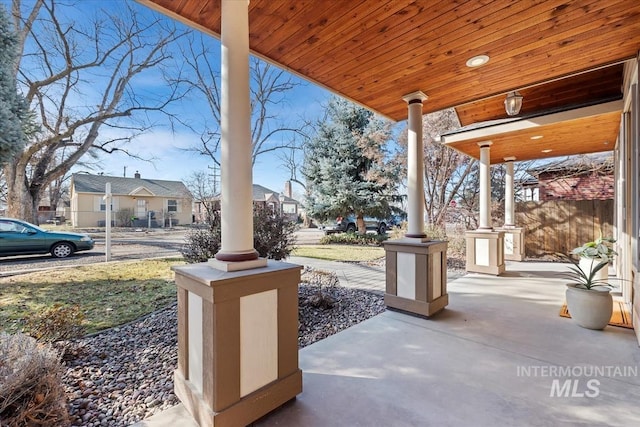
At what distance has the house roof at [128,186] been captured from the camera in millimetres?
19223

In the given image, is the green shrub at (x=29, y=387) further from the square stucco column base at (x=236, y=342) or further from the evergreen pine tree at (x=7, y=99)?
the evergreen pine tree at (x=7, y=99)

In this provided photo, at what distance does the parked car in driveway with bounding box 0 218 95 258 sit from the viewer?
22.0 feet

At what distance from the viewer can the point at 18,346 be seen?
1773 mm

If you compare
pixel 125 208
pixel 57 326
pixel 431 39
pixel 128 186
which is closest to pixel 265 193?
pixel 128 186

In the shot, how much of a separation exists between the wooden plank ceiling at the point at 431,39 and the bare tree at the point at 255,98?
7.22m

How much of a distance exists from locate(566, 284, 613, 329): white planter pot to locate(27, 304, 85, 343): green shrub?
5209 mm

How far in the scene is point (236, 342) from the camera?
5.38ft

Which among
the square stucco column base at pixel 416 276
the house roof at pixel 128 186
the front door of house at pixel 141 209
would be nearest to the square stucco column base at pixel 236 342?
the square stucco column base at pixel 416 276

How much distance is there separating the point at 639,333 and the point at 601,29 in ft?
9.27

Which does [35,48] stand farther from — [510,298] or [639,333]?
[639,333]

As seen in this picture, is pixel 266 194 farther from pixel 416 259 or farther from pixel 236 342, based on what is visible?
pixel 236 342

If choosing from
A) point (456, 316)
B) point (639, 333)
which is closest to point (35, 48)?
point (456, 316)

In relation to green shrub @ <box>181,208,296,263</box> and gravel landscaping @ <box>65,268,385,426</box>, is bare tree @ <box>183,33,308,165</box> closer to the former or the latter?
green shrub @ <box>181,208,296,263</box>

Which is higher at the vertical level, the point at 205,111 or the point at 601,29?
the point at 205,111
